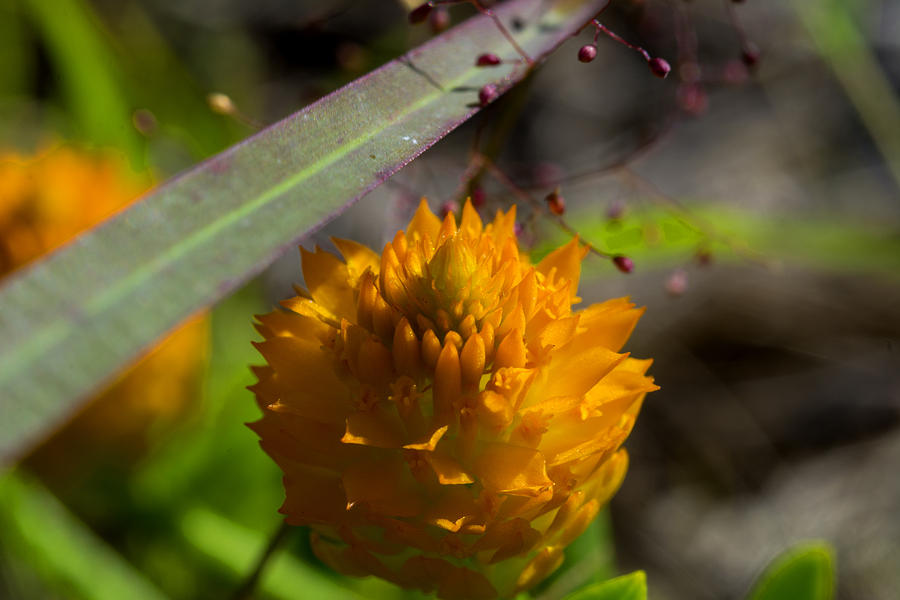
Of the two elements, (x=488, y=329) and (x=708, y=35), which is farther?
(x=708, y=35)

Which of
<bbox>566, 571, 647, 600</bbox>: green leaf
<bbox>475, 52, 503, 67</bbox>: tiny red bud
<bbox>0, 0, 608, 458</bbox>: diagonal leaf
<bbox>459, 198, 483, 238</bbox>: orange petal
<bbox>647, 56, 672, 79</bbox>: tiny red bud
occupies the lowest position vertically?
<bbox>566, 571, 647, 600</bbox>: green leaf

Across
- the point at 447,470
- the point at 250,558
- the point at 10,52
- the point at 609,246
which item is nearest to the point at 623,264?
the point at 447,470

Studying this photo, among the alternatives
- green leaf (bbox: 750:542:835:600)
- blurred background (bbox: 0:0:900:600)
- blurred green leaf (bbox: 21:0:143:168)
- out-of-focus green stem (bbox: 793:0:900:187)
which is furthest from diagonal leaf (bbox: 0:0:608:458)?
out-of-focus green stem (bbox: 793:0:900:187)

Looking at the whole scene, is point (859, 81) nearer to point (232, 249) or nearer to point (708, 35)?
point (708, 35)

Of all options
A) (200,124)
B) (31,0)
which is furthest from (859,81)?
(31,0)

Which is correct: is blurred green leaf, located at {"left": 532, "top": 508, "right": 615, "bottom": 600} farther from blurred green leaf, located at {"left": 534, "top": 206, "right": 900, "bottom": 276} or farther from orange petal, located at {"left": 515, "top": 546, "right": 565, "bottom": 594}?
blurred green leaf, located at {"left": 534, "top": 206, "right": 900, "bottom": 276}
